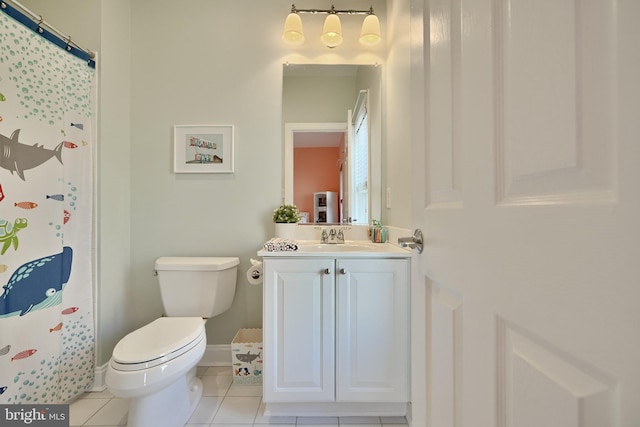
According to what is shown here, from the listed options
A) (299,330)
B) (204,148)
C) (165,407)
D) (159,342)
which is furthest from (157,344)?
(204,148)

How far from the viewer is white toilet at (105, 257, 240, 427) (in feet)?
3.61

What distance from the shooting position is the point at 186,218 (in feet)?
6.11

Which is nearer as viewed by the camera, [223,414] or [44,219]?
[44,219]

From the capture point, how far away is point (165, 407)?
1.24 m

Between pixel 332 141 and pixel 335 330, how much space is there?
4.07 ft

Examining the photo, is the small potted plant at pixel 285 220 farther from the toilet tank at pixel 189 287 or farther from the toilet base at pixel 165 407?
the toilet base at pixel 165 407

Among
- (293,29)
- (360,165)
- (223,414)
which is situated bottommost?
(223,414)

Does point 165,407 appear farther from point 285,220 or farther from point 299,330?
point 285,220

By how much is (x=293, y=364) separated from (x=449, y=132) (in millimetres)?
1252

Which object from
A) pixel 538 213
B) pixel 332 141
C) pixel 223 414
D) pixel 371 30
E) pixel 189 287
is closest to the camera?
pixel 538 213

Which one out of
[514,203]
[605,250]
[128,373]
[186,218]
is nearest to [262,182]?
[186,218]

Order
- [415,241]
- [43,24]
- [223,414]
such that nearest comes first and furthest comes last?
[415,241] → [43,24] → [223,414]

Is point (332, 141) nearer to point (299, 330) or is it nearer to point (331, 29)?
point (331, 29)

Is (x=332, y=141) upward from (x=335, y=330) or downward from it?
upward
